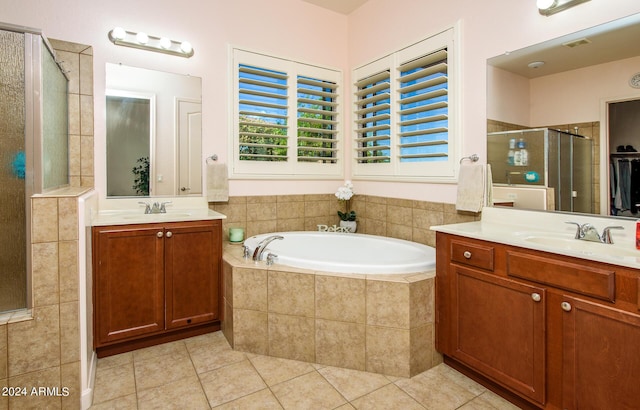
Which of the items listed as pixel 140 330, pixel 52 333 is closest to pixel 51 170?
pixel 52 333

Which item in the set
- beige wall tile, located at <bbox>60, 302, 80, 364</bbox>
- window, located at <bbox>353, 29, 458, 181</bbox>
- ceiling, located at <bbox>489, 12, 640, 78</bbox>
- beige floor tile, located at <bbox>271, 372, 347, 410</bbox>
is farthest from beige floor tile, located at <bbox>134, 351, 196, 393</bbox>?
ceiling, located at <bbox>489, 12, 640, 78</bbox>

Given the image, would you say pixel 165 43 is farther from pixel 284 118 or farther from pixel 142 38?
pixel 284 118

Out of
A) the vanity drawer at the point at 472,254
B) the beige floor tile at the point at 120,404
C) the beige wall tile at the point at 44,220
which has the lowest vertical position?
the beige floor tile at the point at 120,404

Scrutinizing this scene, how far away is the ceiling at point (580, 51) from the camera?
5.72 ft

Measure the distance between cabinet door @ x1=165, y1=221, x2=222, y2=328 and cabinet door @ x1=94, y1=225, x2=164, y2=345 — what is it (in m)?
0.06

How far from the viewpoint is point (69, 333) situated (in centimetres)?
171

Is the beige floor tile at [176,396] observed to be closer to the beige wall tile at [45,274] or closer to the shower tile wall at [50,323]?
the shower tile wall at [50,323]

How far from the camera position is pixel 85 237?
1.85 metres

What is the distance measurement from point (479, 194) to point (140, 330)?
2.50m

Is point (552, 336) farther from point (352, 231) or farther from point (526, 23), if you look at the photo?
point (352, 231)

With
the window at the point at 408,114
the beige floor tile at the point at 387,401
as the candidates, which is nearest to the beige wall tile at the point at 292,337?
the beige floor tile at the point at 387,401

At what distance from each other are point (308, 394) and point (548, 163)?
1.96 m

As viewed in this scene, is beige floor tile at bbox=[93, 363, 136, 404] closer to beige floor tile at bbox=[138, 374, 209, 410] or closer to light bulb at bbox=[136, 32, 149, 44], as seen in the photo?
beige floor tile at bbox=[138, 374, 209, 410]

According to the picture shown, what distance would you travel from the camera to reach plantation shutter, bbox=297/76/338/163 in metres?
3.45
